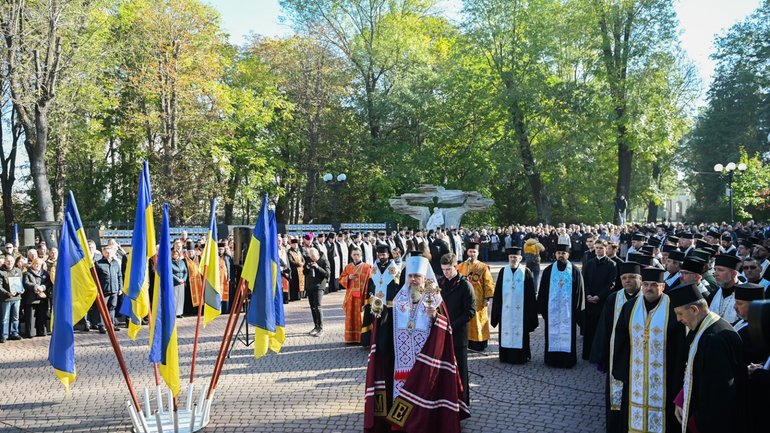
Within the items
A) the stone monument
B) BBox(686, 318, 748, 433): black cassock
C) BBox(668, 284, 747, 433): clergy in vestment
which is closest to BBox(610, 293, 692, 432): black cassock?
BBox(668, 284, 747, 433): clergy in vestment

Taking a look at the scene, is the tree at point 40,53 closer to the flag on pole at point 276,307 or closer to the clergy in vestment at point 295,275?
the clergy in vestment at point 295,275

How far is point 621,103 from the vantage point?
33844mm

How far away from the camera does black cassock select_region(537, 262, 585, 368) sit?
977cm

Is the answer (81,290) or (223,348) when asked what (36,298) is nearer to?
(81,290)

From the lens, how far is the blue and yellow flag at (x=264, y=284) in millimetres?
6918

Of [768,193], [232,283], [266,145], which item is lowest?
[232,283]

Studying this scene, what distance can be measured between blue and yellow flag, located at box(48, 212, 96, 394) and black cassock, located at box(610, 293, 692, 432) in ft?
17.3

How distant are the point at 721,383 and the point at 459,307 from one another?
130 inches

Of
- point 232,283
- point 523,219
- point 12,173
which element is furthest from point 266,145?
point 232,283

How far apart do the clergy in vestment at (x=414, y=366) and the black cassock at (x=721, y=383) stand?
2352 mm

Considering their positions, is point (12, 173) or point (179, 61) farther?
point (12, 173)

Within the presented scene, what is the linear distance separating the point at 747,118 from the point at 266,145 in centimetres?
3347

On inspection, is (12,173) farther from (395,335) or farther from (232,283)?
(395,335)

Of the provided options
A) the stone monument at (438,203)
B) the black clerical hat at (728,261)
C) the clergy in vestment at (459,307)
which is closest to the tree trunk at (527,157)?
the stone monument at (438,203)
